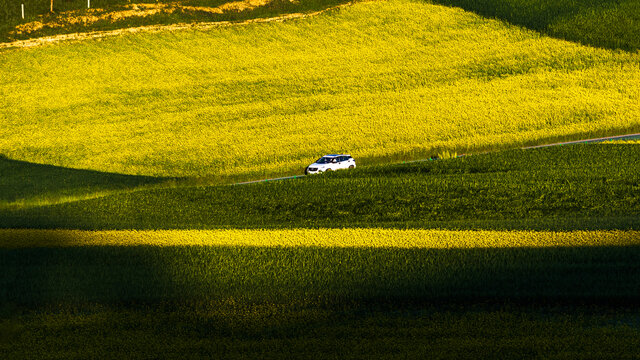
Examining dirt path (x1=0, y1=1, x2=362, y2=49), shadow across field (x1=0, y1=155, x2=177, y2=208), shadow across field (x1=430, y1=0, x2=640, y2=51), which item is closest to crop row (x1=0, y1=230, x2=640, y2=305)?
shadow across field (x1=0, y1=155, x2=177, y2=208)

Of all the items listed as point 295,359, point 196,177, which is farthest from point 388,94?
point 295,359

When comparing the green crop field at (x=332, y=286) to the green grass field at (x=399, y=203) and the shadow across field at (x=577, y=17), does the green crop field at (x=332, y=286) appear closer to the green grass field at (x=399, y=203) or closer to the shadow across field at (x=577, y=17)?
the green grass field at (x=399, y=203)

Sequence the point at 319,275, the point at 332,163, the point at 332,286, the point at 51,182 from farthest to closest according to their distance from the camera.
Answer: the point at 332,163 → the point at 51,182 → the point at 319,275 → the point at 332,286

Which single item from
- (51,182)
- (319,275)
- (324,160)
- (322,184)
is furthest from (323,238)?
(51,182)

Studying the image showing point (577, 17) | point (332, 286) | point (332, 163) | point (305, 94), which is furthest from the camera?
point (577, 17)

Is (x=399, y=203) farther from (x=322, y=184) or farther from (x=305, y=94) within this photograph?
(x=305, y=94)
